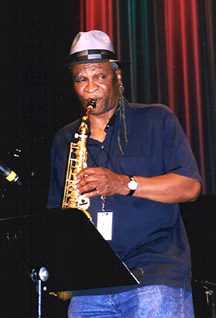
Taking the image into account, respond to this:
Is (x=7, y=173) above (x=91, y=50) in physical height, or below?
below

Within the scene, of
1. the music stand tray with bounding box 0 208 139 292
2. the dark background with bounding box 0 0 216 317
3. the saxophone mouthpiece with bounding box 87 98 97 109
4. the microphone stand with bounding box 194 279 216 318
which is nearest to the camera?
the music stand tray with bounding box 0 208 139 292

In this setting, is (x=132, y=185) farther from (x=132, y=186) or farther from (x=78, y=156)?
(x=78, y=156)

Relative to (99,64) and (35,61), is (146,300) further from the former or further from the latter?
(35,61)

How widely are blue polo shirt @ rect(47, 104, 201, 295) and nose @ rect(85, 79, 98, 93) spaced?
9.9 inches

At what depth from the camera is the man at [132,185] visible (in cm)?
170

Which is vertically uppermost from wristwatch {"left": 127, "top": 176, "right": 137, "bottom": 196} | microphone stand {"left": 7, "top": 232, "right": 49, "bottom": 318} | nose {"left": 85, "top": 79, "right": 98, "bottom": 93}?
nose {"left": 85, "top": 79, "right": 98, "bottom": 93}

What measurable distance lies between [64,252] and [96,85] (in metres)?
1.28

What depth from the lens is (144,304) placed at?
167 centimetres

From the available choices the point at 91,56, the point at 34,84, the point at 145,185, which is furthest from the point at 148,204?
the point at 34,84

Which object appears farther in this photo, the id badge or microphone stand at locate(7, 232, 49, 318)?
the id badge

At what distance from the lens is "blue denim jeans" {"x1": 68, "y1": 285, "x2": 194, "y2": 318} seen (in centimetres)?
164

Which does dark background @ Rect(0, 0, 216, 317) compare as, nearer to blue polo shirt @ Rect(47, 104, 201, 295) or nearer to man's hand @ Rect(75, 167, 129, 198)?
blue polo shirt @ Rect(47, 104, 201, 295)

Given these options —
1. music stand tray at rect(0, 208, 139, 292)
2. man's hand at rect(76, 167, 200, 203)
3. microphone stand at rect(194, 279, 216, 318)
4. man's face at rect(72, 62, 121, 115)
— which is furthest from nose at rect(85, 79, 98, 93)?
microphone stand at rect(194, 279, 216, 318)

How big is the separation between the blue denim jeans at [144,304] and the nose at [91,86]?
1.23m
